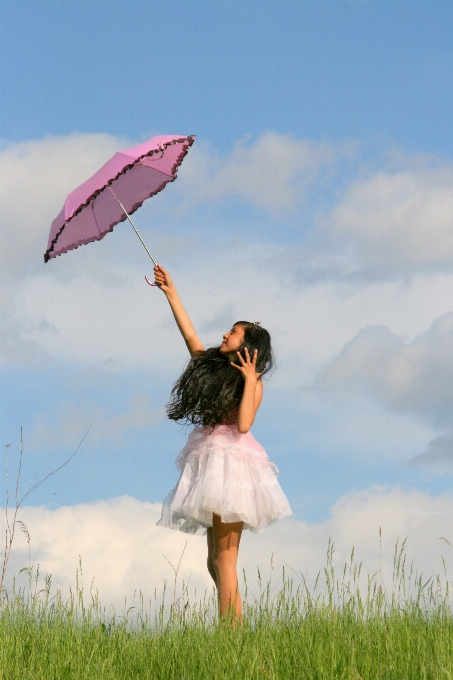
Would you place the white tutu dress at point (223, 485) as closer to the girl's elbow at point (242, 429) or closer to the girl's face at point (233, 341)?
the girl's elbow at point (242, 429)

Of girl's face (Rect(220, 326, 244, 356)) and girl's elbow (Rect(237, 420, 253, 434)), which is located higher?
girl's face (Rect(220, 326, 244, 356))

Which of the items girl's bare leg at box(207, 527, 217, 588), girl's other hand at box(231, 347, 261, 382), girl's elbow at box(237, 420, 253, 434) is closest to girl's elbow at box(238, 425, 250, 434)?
girl's elbow at box(237, 420, 253, 434)

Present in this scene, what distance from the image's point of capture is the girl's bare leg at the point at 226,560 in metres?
6.05

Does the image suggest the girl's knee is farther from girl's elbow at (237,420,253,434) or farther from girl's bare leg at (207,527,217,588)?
girl's elbow at (237,420,253,434)

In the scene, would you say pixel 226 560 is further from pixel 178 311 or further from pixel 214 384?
pixel 178 311

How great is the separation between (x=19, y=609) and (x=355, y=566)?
2.73 m

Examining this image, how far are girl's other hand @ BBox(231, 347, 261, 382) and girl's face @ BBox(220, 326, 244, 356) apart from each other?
0.45ft

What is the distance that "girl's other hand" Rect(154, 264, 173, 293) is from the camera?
275 inches

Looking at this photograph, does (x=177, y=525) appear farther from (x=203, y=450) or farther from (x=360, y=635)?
(x=360, y=635)

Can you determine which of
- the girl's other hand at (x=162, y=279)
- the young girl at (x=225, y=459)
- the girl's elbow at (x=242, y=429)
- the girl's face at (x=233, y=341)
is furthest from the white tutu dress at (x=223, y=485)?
the girl's other hand at (x=162, y=279)

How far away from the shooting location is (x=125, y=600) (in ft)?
20.5

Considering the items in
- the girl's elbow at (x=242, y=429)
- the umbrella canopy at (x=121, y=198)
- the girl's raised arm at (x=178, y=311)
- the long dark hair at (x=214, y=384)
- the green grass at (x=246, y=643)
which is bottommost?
the green grass at (x=246, y=643)

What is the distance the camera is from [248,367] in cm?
634

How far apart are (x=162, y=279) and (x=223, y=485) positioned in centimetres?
194
